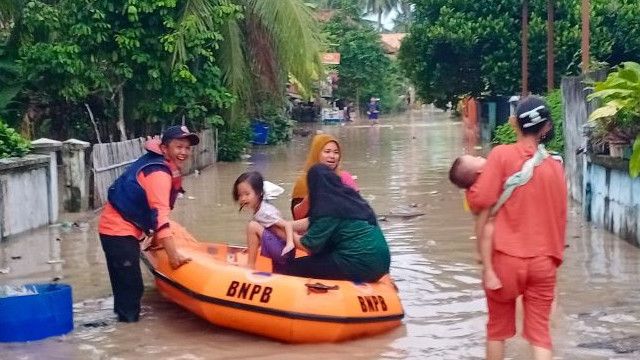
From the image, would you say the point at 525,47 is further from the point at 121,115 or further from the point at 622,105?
the point at 622,105

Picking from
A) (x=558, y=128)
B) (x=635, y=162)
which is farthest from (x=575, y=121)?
(x=635, y=162)

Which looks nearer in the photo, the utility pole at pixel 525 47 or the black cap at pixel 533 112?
the black cap at pixel 533 112

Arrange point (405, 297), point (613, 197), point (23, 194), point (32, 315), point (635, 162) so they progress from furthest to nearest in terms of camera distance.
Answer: point (23, 194) < point (613, 197) < point (635, 162) < point (405, 297) < point (32, 315)

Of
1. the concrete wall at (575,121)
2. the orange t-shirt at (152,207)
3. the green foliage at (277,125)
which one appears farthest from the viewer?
the green foliage at (277,125)

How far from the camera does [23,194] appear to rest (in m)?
12.3

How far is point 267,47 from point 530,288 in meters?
18.6

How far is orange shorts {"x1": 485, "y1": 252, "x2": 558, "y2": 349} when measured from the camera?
5164 millimetres

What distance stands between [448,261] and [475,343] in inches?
133

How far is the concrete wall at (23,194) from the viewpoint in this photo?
38.6 feet

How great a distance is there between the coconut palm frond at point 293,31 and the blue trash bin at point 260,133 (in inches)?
422

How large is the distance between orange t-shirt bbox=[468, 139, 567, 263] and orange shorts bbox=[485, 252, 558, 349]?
0.04 meters

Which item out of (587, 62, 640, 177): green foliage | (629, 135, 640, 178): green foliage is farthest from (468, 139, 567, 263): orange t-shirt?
(587, 62, 640, 177): green foliage

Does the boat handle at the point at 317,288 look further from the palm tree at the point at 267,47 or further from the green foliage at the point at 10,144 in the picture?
the palm tree at the point at 267,47

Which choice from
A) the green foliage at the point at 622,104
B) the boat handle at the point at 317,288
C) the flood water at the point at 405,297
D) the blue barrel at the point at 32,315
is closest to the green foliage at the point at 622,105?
the green foliage at the point at 622,104
